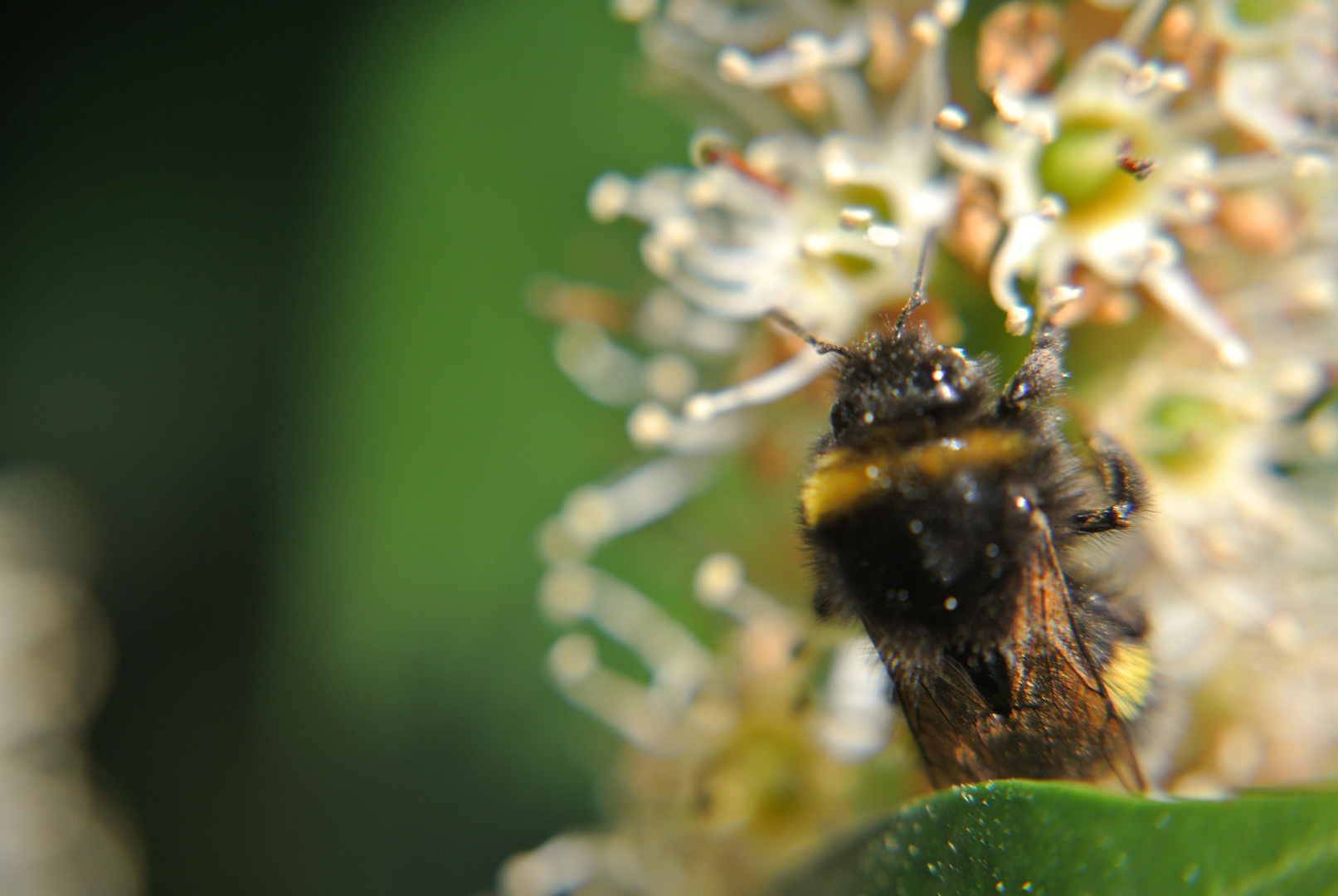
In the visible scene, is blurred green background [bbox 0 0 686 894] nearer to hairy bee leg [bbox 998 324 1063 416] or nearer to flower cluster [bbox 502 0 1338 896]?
flower cluster [bbox 502 0 1338 896]

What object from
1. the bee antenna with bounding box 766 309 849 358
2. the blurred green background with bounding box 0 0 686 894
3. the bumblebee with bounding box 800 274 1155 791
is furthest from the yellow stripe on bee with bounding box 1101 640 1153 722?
the blurred green background with bounding box 0 0 686 894

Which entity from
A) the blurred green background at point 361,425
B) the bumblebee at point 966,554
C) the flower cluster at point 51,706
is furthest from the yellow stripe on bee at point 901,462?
the flower cluster at point 51,706

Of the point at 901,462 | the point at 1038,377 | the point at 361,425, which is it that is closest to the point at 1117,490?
the point at 1038,377

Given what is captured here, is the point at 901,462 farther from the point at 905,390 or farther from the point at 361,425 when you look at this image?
the point at 361,425

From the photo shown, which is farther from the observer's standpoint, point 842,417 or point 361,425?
point 361,425

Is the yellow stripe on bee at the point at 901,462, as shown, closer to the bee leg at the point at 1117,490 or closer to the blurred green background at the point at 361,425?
the bee leg at the point at 1117,490

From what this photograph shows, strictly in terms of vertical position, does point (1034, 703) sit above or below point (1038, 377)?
below
